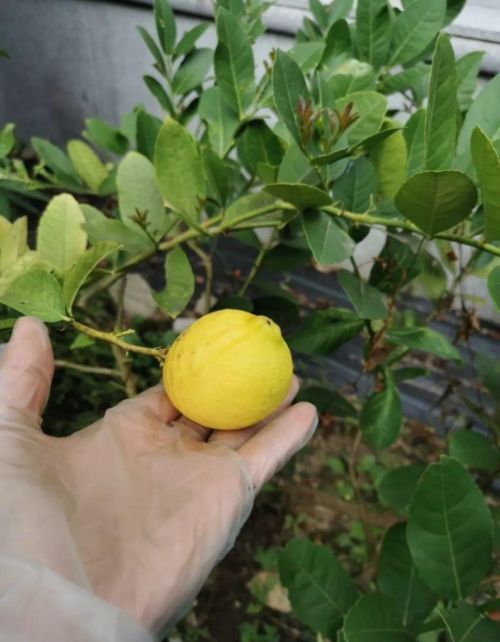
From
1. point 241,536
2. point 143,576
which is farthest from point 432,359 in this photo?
point 143,576

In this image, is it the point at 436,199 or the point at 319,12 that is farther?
the point at 319,12

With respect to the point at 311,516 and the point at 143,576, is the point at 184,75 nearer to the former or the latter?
the point at 143,576

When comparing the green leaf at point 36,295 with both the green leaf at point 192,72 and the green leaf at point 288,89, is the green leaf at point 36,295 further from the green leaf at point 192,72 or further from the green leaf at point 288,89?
the green leaf at point 192,72

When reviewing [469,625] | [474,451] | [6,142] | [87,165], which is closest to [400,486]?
[474,451]

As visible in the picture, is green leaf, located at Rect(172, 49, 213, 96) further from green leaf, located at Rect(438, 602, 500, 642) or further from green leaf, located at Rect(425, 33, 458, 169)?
green leaf, located at Rect(438, 602, 500, 642)

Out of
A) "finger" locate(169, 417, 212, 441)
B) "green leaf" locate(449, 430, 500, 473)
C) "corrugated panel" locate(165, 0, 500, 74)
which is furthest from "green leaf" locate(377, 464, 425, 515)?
"corrugated panel" locate(165, 0, 500, 74)

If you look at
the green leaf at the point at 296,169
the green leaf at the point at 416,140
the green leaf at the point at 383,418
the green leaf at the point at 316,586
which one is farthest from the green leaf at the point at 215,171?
the green leaf at the point at 316,586

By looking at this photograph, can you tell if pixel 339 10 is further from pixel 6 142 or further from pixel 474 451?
pixel 474 451
